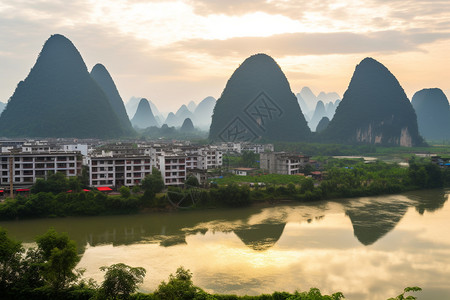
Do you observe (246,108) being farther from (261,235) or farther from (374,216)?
(261,235)

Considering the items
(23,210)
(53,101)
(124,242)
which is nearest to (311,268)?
(124,242)

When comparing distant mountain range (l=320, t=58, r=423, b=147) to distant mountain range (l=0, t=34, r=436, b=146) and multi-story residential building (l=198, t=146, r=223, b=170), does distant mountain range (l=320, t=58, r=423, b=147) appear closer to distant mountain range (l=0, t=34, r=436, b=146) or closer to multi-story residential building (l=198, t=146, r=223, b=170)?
distant mountain range (l=0, t=34, r=436, b=146)

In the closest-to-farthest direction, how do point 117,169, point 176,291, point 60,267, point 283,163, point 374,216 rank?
point 176,291 < point 60,267 < point 374,216 < point 117,169 < point 283,163

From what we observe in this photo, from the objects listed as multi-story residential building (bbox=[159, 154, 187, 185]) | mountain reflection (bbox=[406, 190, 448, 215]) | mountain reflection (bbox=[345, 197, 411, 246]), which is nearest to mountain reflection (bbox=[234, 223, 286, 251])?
mountain reflection (bbox=[345, 197, 411, 246])

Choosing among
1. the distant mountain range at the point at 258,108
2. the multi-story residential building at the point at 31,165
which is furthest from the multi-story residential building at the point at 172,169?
the distant mountain range at the point at 258,108

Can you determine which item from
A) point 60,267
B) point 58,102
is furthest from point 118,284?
point 58,102

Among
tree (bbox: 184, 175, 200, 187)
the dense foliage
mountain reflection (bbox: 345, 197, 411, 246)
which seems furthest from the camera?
tree (bbox: 184, 175, 200, 187)
